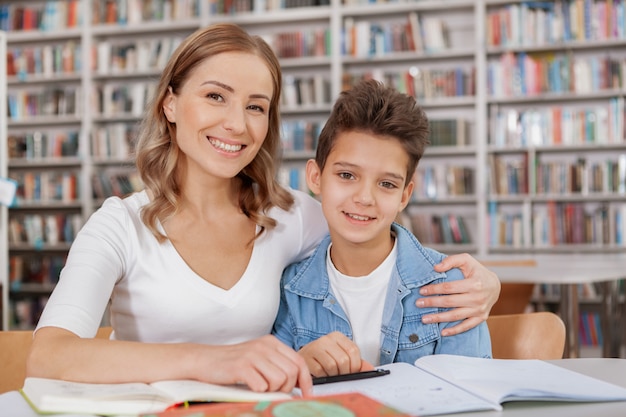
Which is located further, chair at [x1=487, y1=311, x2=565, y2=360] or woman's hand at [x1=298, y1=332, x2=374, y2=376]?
chair at [x1=487, y1=311, x2=565, y2=360]

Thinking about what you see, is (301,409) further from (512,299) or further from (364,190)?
(512,299)

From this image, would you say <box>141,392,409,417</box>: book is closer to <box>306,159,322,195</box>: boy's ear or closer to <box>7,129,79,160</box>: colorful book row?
<box>306,159,322,195</box>: boy's ear

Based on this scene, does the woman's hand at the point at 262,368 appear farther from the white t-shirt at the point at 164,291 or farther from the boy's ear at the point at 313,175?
the boy's ear at the point at 313,175

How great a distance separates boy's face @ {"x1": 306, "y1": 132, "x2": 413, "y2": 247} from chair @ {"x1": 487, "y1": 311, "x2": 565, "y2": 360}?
35 cm

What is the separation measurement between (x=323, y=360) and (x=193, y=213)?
648 millimetres

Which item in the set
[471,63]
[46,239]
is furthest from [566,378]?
[46,239]

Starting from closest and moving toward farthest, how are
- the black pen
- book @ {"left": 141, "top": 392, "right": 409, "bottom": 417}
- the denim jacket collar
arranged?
book @ {"left": 141, "top": 392, "right": 409, "bottom": 417} → the black pen → the denim jacket collar

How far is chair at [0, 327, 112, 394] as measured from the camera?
4.66ft

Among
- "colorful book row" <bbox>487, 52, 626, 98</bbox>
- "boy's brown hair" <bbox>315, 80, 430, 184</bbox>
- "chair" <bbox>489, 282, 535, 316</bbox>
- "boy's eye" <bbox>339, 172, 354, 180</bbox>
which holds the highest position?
"colorful book row" <bbox>487, 52, 626, 98</bbox>

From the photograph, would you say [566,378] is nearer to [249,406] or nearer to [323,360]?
[323,360]

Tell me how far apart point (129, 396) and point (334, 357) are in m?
0.33

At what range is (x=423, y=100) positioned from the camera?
5039mm

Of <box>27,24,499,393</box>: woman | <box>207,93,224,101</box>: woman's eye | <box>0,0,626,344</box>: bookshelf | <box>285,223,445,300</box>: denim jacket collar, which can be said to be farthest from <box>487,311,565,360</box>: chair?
<box>0,0,626,344</box>: bookshelf

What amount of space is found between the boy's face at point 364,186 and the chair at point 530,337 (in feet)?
1.14
